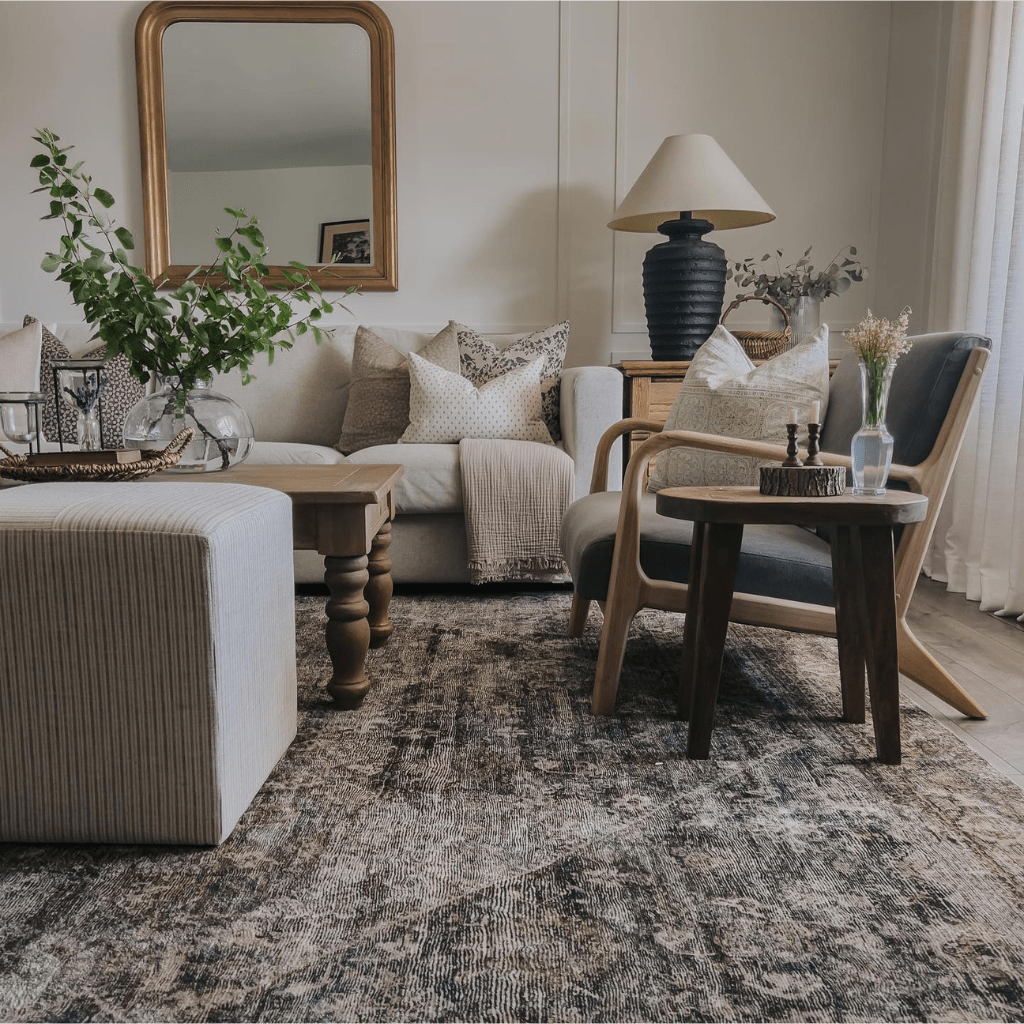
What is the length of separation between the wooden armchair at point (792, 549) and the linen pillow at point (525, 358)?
1.41m

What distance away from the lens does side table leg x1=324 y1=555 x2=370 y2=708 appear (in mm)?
1765

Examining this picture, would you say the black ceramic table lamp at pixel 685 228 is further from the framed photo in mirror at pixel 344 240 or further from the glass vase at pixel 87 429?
the glass vase at pixel 87 429

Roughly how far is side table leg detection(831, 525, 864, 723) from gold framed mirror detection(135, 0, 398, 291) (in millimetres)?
2618

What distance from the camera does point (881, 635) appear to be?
1.55 m

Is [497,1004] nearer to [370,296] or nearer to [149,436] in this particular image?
[149,436]

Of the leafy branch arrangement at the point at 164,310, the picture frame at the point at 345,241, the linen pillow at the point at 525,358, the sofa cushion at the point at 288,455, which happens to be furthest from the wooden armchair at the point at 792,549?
the picture frame at the point at 345,241

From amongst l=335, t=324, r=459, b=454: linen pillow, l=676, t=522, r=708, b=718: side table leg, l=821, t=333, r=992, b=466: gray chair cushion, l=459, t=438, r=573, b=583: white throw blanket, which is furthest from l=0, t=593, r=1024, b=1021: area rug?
l=335, t=324, r=459, b=454: linen pillow

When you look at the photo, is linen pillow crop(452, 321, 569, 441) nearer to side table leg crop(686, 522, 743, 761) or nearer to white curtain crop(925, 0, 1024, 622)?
white curtain crop(925, 0, 1024, 622)

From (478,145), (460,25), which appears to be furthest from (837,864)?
(460,25)

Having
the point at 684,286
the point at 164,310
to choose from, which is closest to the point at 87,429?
the point at 164,310

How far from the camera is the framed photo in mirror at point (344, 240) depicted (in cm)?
379

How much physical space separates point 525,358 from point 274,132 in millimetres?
1481

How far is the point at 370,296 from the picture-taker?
151 inches

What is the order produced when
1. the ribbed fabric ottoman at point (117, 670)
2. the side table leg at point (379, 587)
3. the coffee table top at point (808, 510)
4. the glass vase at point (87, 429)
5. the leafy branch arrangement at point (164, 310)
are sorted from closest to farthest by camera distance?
the ribbed fabric ottoman at point (117, 670) → the coffee table top at point (808, 510) → the leafy branch arrangement at point (164, 310) → the glass vase at point (87, 429) → the side table leg at point (379, 587)
